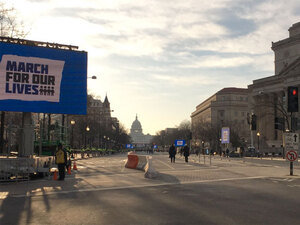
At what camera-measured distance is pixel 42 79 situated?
22.2 meters

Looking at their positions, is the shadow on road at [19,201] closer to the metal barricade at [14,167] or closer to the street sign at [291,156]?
the metal barricade at [14,167]

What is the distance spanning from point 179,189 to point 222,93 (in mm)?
130444

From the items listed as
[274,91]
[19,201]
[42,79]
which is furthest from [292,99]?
[274,91]

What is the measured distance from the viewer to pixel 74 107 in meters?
23.4

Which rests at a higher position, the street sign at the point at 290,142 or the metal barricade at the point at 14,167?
the street sign at the point at 290,142

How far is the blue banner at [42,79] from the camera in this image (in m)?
21.5

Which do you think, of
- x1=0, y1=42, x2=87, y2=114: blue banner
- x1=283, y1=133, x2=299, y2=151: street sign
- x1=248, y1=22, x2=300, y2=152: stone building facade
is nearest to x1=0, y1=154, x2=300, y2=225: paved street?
x1=283, y1=133, x2=299, y2=151: street sign

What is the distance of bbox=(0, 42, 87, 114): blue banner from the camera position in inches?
845

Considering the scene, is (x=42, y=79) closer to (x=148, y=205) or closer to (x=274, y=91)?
(x=148, y=205)

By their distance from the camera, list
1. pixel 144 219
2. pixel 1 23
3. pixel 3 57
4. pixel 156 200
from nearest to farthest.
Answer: pixel 144 219, pixel 156 200, pixel 3 57, pixel 1 23

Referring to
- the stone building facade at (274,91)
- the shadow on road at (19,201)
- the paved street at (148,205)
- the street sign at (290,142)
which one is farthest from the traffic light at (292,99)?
the stone building facade at (274,91)

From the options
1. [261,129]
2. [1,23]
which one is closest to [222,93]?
[261,129]

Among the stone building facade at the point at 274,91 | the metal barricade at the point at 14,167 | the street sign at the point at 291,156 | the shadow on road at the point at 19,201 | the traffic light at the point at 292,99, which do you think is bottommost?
the shadow on road at the point at 19,201

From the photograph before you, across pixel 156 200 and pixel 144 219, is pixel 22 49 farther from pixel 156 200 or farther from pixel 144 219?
pixel 144 219
